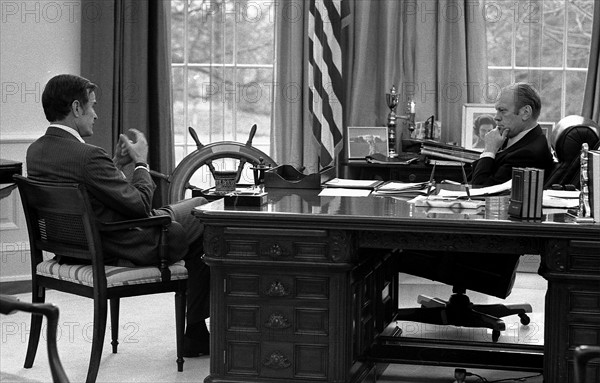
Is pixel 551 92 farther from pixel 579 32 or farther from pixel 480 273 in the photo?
pixel 480 273

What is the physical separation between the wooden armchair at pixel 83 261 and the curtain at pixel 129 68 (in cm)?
214

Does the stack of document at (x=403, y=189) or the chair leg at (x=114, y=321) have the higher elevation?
the stack of document at (x=403, y=189)

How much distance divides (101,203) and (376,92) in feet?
9.49

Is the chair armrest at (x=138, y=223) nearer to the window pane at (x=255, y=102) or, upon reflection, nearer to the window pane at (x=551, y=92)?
the window pane at (x=255, y=102)

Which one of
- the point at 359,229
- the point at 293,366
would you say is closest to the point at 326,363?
the point at 293,366

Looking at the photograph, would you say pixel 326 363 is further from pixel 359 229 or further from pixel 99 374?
pixel 99 374

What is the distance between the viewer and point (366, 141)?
6.36m

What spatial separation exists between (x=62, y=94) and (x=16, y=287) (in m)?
2.12

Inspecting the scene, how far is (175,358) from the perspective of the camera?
4566 mm

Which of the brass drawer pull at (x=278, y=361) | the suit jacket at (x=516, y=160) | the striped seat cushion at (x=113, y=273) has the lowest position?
the brass drawer pull at (x=278, y=361)

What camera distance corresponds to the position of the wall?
5969 mm

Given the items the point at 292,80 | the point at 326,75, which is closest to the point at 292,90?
the point at 292,80

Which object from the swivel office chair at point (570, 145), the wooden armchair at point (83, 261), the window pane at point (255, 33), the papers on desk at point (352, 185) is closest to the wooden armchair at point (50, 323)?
the wooden armchair at point (83, 261)

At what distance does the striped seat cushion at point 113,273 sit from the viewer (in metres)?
4.07
